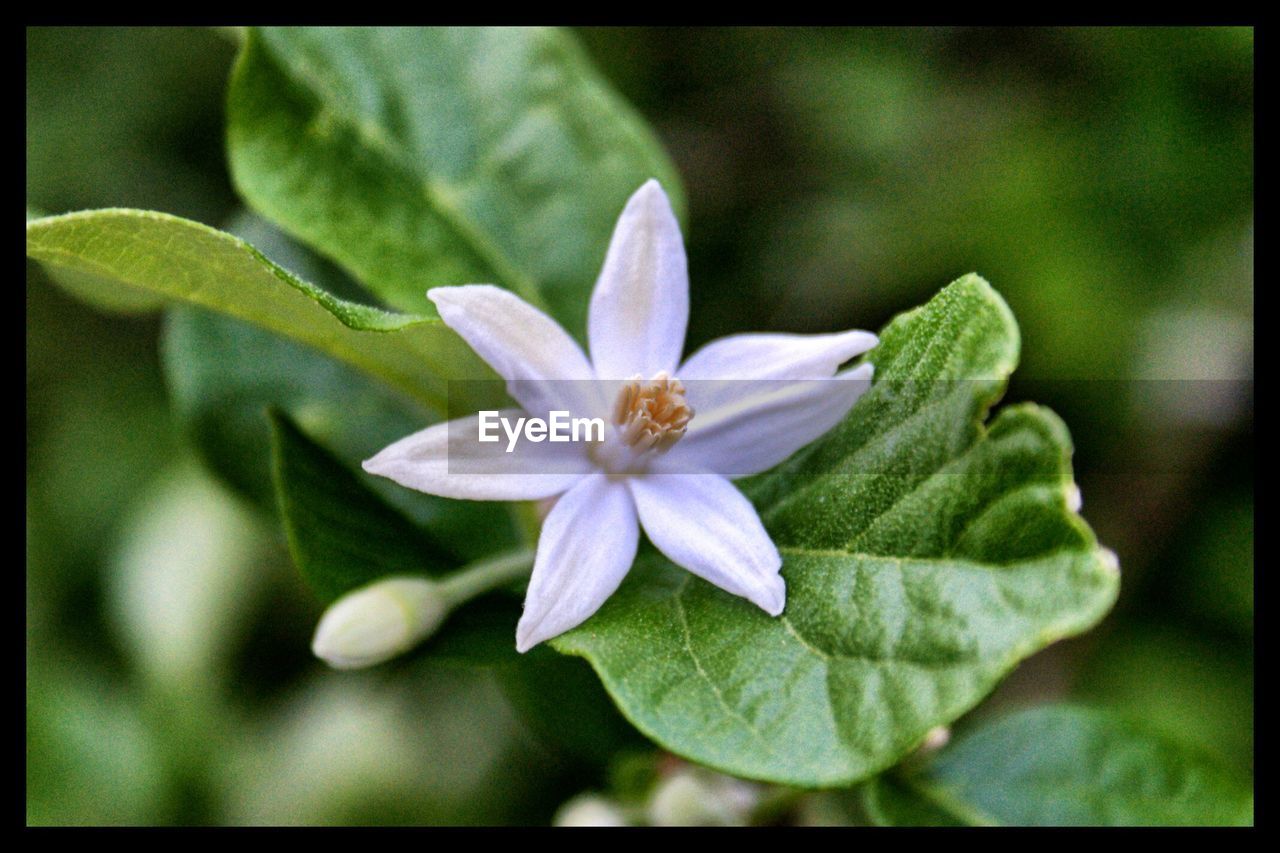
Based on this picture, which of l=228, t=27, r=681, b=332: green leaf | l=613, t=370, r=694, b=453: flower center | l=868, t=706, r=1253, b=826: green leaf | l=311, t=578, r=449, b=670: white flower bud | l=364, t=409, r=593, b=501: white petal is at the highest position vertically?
l=228, t=27, r=681, b=332: green leaf

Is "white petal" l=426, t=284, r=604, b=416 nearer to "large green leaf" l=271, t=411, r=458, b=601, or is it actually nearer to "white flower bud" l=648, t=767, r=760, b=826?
"large green leaf" l=271, t=411, r=458, b=601

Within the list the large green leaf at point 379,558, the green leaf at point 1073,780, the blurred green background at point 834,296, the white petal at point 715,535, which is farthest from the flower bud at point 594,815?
the blurred green background at point 834,296

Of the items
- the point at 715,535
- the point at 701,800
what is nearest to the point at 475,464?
the point at 715,535

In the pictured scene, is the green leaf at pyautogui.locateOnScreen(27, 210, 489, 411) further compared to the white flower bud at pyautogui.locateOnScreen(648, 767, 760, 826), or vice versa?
the white flower bud at pyautogui.locateOnScreen(648, 767, 760, 826)

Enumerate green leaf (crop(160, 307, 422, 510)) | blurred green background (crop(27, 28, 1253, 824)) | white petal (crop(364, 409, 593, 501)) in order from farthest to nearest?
1. blurred green background (crop(27, 28, 1253, 824))
2. green leaf (crop(160, 307, 422, 510))
3. white petal (crop(364, 409, 593, 501))

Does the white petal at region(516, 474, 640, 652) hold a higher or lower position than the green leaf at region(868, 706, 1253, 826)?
higher

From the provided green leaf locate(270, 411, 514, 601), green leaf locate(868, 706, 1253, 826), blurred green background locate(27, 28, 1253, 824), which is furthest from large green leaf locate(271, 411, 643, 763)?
blurred green background locate(27, 28, 1253, 824)

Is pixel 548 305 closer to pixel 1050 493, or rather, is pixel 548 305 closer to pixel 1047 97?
pixel 1050 493
